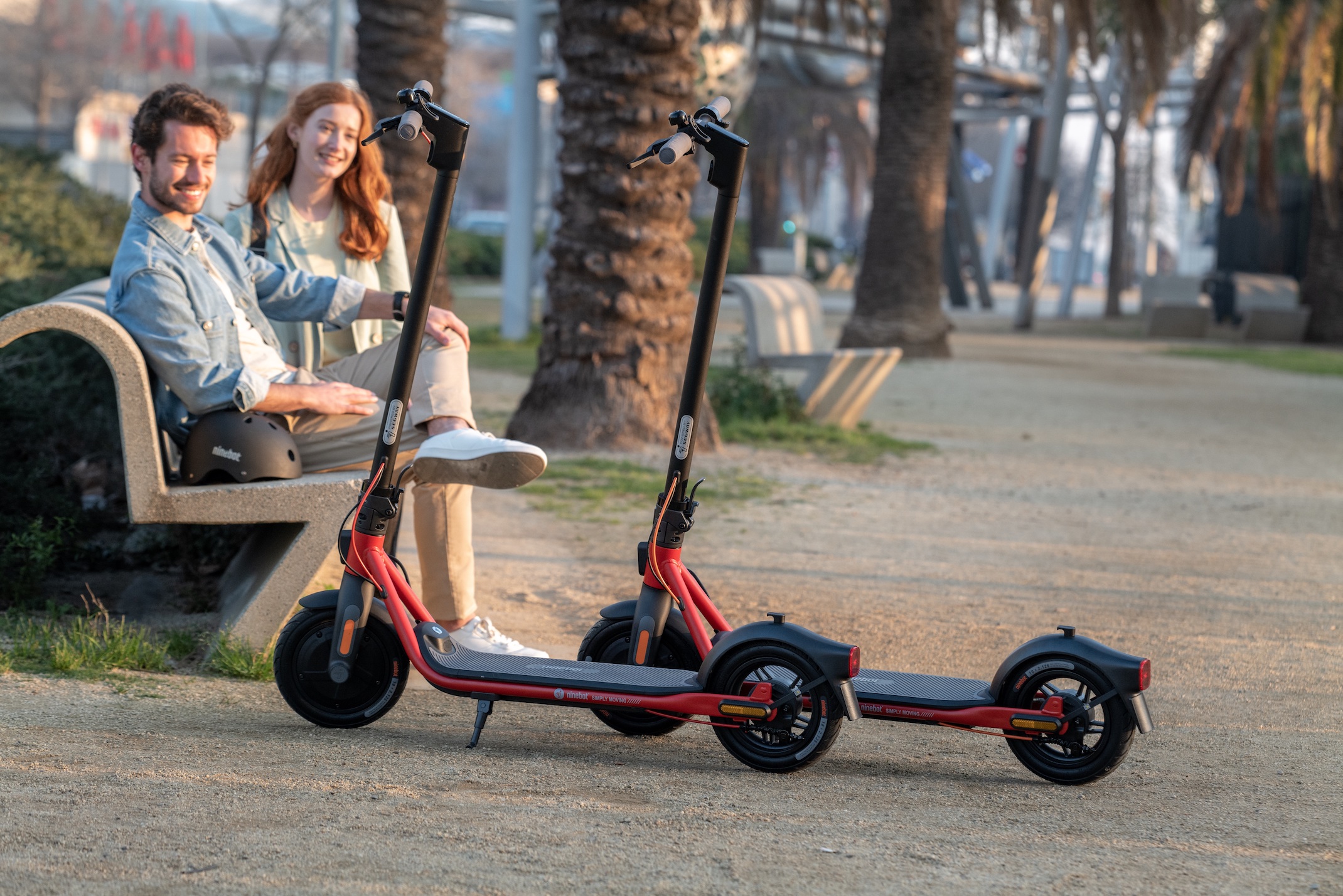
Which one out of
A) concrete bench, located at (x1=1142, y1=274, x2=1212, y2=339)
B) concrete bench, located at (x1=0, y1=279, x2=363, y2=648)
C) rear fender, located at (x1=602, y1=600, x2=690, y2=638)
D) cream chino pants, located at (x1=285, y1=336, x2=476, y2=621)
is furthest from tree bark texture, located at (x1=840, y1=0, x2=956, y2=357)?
rear fender, located at (x1=602, y1=600, x2=690, y2=638)

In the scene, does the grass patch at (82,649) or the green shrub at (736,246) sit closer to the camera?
the grass patch at (82,649)

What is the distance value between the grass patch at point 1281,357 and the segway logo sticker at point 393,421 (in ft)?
48.5

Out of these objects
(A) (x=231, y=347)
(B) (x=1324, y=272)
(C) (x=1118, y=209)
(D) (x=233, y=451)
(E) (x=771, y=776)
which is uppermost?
(C) (x=1118, y=209)

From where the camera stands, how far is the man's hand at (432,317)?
150 inches

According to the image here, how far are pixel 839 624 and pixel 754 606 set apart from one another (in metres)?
0.31

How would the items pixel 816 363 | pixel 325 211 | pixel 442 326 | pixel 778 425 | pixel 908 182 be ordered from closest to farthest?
1. pixel 442 326
2. pixel 325 211
3. pixel 778 425
4. pixel 816 363
5. pixel 908 182

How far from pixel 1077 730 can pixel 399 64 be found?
9312mm

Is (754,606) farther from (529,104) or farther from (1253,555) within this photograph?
(529,104)

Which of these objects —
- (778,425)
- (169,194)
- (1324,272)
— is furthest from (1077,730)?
(1324,272)

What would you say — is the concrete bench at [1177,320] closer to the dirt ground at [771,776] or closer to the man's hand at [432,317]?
the dirt ground at [771,776]

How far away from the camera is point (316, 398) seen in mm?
3891

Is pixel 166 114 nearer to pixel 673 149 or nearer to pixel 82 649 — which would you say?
pixel 82 649

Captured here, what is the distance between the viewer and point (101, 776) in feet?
9.66

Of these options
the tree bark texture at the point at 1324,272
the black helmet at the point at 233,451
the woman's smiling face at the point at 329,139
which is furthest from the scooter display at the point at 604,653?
the tree bark texture at the point at 1324,272
